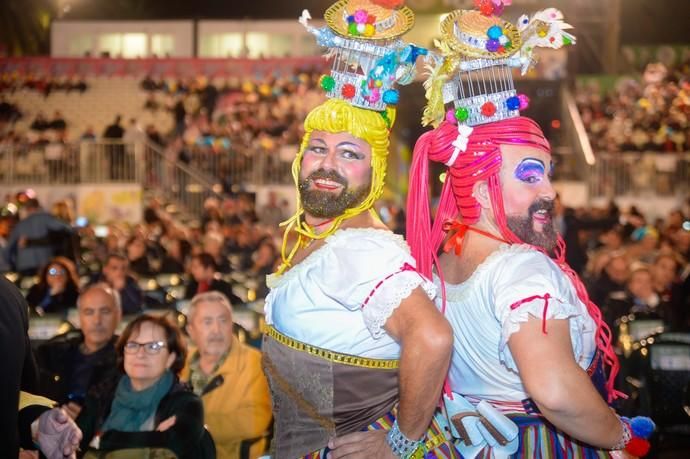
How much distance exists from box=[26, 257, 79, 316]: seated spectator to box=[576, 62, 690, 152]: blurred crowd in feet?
47.0

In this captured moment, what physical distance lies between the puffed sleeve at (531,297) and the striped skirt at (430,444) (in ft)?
1.01

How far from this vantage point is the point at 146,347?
4.68m

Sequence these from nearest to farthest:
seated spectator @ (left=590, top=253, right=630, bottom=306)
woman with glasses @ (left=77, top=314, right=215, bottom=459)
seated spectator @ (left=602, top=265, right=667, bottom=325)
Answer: woman with glasses @ (left=77, top=314, right=215, bottom=459), seated spectator @ (left=602, top=265, right=667, bottom=325), seated spectator @ (left=590, top=253, right=630, bottom=306)

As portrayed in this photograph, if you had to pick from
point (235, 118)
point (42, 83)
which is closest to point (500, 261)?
point (235, 118)

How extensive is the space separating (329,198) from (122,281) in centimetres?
585

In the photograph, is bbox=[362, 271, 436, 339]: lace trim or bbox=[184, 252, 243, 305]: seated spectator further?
bbox=[184, 252, 243, 305]: seated spectator

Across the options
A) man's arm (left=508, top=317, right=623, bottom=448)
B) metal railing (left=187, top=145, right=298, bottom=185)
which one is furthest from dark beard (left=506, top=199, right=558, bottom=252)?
metal railing (left=187, top=145, right=298, bottom=185)

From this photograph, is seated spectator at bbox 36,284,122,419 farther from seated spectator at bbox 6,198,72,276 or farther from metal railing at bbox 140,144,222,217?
metal railing at bbox 140,144,222,217

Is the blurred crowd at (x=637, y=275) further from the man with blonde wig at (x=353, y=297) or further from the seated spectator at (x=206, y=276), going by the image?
the man with blonde wig at (x=353, y=297)

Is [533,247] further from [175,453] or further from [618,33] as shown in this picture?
[618,33]

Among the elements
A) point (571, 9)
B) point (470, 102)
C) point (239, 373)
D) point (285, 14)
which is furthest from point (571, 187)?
point (470, 102)

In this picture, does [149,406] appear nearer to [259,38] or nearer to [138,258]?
[138,258]

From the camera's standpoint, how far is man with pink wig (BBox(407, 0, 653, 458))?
2.66m

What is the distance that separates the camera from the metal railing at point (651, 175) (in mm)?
18734
